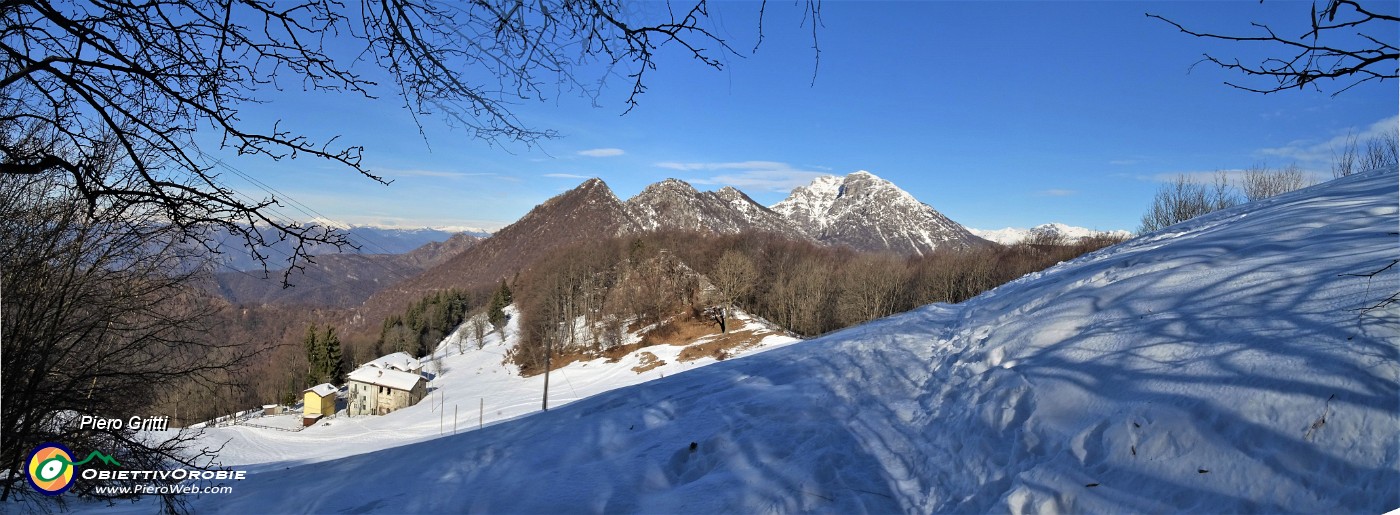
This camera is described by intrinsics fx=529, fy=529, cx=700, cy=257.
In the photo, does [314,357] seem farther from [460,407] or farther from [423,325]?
[460,407]

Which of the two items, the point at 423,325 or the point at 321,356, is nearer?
the point at 321,356

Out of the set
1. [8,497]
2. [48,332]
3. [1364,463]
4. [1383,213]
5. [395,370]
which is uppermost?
[1383,213]

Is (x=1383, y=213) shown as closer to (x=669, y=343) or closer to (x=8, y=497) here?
(x=8, y=497)

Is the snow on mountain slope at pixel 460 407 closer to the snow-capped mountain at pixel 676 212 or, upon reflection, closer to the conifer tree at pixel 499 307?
the conifer tree at pixel 499 307

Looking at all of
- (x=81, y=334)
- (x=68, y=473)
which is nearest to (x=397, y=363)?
(x=81, y=334)

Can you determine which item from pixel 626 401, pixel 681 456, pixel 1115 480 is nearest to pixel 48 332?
pixel 626 401

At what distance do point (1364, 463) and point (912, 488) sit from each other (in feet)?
7.29

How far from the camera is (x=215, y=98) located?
2.20 meters

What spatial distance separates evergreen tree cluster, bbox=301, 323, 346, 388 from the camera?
4850 centimetres

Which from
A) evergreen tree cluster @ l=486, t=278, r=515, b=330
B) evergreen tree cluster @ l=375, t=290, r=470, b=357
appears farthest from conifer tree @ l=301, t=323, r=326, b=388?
evergreen tree cluster @ l=486, t=278, r=515, b=330

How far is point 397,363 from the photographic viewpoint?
160 ft

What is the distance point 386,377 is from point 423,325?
30679mm

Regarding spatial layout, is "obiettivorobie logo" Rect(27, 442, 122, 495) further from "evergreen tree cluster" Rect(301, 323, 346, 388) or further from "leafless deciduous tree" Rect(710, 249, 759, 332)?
"evergreen tree cluster" Rect(301, 323, 346, 388)

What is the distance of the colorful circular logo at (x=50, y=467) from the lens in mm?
4477
